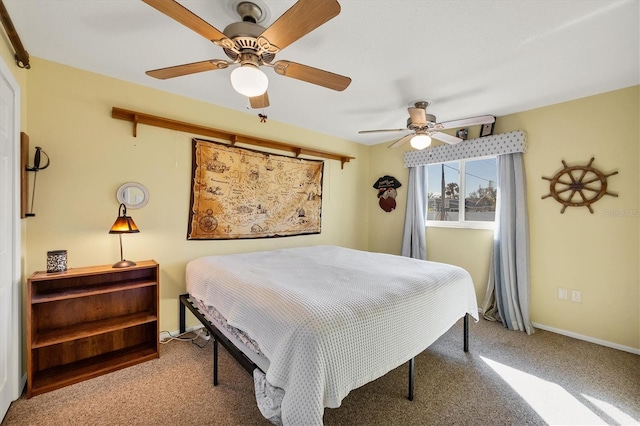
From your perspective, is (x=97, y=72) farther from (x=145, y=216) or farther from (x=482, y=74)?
(x=482, y=74)

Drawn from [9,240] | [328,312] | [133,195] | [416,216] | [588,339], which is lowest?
[588,339]

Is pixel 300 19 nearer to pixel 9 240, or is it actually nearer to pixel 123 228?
pixel 123 228

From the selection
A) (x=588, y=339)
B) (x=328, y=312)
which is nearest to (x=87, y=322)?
(x=328, y=312)

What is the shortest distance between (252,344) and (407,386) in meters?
1.18

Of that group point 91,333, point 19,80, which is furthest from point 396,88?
point 91,333

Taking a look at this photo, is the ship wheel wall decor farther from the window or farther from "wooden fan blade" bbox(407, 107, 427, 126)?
"wooden fan blade" bbox(407, 107, 427, 126)

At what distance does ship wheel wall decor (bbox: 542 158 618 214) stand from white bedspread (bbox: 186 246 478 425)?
147 cm

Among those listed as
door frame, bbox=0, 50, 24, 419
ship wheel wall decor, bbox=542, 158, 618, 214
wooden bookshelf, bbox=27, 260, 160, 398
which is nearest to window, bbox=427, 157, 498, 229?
ship wheel wall decor, bbox=542, 158, 618, 214

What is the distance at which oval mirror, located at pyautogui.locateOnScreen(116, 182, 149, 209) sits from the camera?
237cm

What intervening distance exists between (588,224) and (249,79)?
331 cm

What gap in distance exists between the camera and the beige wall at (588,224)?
7.86ft

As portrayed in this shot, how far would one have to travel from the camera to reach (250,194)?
3111 millimetres

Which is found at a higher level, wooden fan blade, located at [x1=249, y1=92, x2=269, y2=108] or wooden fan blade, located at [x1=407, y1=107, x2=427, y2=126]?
wooden fan blade, located at [x1=407, y1=107, x2=427, y2=126]

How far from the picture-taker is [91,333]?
6.53ft
